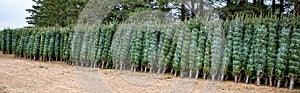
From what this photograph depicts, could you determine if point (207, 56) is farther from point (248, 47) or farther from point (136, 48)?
point (136, 48)

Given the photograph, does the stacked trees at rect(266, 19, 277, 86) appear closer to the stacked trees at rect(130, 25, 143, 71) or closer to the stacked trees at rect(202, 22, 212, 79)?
the stacked trees at rect(202, 22, 212, 79)

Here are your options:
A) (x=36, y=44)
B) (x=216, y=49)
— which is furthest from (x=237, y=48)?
(x=36, y=44)

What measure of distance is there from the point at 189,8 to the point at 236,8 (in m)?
2.66

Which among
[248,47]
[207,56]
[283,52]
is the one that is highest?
[248,47]

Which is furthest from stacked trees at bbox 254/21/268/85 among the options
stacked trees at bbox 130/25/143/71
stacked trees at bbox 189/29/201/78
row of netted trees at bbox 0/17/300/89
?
stacked trees at bbox 130/25/143/71

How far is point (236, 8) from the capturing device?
12586mm

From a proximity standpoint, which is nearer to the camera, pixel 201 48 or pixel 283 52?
pixel 283 52

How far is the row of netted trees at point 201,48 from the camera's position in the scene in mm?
6508

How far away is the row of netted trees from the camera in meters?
6.51

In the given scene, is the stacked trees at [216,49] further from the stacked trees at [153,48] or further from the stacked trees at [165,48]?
the stacked trees at [153,48]

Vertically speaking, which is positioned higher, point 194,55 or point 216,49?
point 216,49

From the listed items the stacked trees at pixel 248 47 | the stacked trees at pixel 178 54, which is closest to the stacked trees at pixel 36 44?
the stacked trees at pixel 178 54

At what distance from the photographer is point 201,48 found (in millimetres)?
7762

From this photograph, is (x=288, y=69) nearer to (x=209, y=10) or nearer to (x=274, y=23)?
(x=274, y=23)
